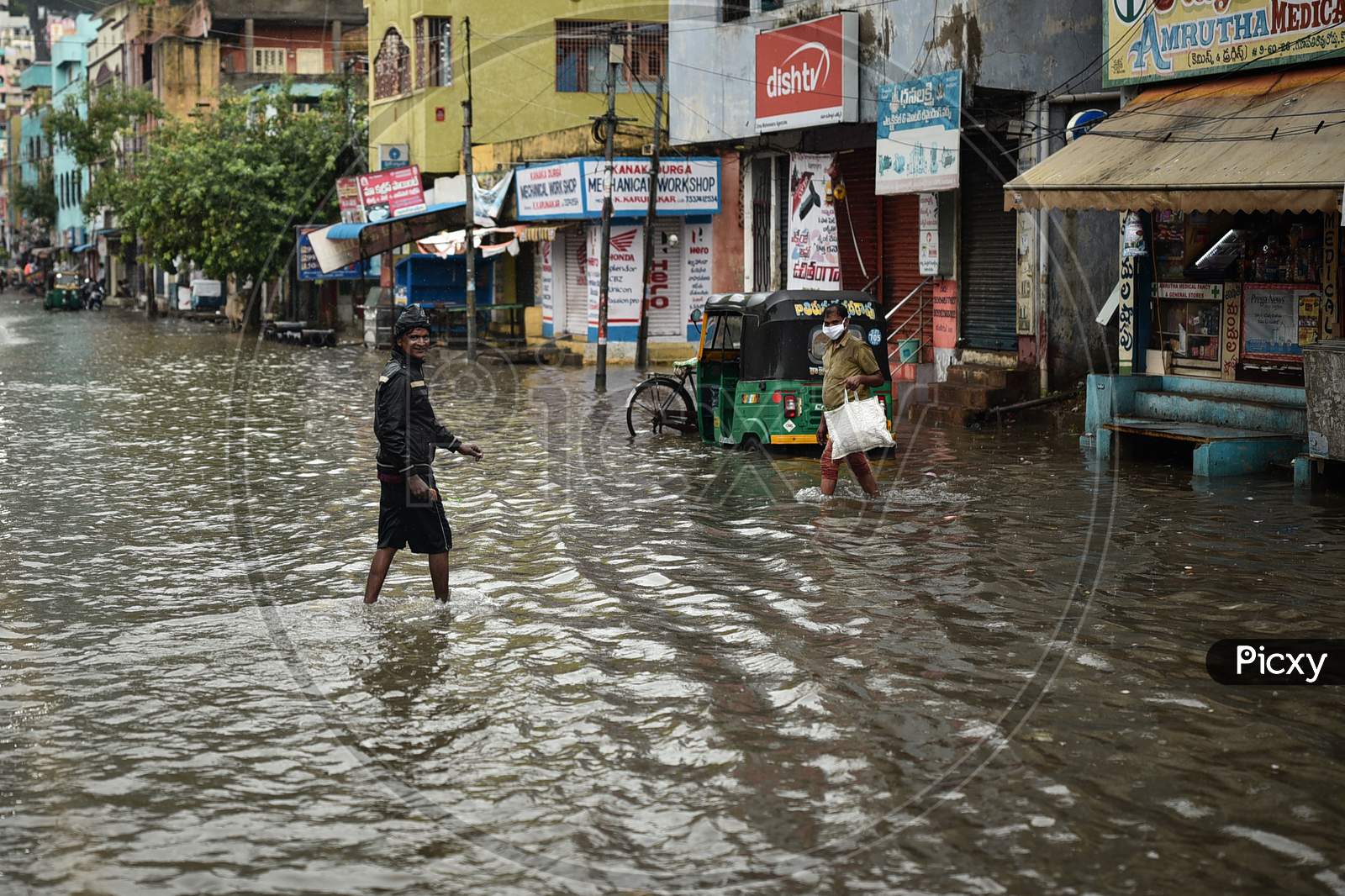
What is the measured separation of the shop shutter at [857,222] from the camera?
25.4 meters

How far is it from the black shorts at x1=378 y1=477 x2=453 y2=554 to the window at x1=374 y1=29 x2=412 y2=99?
36769mm

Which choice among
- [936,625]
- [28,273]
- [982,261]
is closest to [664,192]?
[982,261]

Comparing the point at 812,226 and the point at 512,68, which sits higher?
the point at 512,68

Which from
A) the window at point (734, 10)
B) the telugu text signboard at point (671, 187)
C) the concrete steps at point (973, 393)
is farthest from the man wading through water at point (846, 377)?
the telugu text signboard at point (671, 187)

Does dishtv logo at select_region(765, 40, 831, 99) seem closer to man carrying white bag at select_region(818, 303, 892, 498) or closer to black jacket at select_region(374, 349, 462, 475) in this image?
man carrying white bag at select_region(818, 303, 892, 498)

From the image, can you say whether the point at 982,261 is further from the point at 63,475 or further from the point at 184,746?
the point at 184,746

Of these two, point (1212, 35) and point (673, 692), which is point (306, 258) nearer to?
point (1212, 35)

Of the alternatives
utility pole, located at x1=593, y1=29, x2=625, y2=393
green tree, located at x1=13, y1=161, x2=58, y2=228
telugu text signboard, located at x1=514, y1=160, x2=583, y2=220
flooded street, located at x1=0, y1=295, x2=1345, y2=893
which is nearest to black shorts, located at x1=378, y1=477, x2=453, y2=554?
flooded street, located at x1=0, y1=295, x2=1345, y2=893

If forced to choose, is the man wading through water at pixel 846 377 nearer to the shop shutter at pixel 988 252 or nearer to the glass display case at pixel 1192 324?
the glass display case at pixel 1192 324

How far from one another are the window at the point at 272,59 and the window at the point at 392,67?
2618 centimetres

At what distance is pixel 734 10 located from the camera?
28062 millimetres

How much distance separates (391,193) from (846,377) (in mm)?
28464

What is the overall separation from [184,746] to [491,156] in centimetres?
3453

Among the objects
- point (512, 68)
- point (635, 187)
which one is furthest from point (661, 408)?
point (512, 68)
